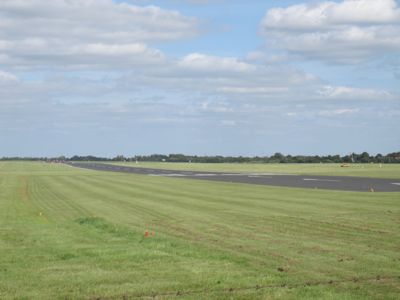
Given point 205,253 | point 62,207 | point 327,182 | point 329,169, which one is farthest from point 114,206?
point 329,169

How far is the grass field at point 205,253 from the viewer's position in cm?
988

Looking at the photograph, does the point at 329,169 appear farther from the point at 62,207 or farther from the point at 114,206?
the point at 62,207

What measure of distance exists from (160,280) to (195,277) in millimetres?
645

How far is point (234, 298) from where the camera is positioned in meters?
9.23

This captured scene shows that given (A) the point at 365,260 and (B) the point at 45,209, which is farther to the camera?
(B) the point at 45,209

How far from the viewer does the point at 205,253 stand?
43.9 feet

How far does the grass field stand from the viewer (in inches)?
389

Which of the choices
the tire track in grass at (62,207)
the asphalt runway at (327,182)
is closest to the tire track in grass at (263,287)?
the tire track in grass at (62,207)

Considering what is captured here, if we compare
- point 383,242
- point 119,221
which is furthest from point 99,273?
point 119,221

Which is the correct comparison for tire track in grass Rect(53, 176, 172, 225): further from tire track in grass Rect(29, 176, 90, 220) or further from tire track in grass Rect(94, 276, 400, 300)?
tire track in grass Rect(94, 276, 400, 300)

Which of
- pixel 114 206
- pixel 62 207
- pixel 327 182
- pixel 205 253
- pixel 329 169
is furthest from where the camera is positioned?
pixel 329 169

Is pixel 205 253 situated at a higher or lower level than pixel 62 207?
higher

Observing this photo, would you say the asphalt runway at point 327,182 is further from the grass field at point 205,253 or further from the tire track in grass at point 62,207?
the tire track in grass at point 62,207

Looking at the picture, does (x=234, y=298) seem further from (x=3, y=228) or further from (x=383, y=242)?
(x=3, y=228)
